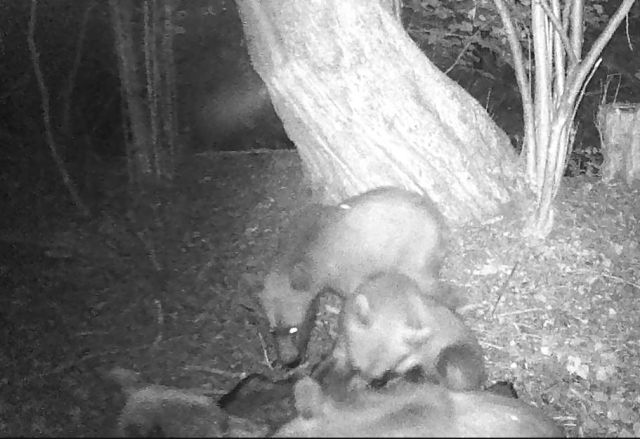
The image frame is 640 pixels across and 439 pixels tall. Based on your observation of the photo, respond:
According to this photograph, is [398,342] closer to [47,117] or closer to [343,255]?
[343,255]

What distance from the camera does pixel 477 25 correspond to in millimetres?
4535

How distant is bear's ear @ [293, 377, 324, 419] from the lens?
5.37 ft

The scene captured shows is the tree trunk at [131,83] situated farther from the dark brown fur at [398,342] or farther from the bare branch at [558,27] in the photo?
the bare branch at [558,27]

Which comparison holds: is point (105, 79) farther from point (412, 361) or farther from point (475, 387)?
point (475, 387)

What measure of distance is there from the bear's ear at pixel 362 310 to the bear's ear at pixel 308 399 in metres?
0.37

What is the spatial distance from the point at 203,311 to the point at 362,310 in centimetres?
70

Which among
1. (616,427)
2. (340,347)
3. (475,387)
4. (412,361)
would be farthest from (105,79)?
(616,427)

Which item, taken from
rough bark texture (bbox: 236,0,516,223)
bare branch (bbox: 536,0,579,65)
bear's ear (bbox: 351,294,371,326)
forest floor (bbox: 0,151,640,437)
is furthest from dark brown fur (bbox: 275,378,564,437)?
bare branch (bbox: 536,0,579,65)

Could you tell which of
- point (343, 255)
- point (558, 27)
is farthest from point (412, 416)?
point (558, 27)

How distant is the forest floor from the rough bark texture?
22cm

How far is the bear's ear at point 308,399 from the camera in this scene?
5.37ft

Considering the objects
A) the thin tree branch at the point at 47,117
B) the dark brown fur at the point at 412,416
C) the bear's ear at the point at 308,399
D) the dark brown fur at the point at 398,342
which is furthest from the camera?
the thin tree branch at the point at 47,117

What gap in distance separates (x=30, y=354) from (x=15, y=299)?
0.80 ft

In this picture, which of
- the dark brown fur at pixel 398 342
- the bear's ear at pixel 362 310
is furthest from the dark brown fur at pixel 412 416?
the bear's ear at pixel 362 310
